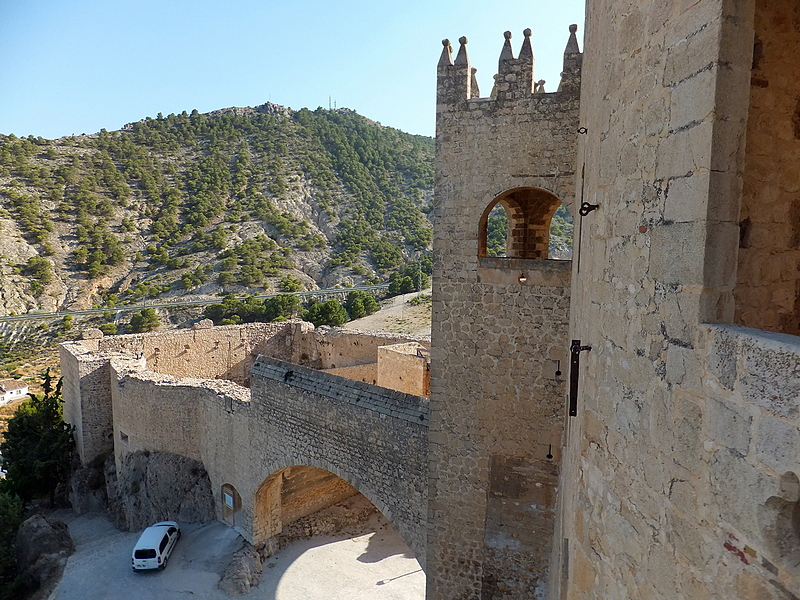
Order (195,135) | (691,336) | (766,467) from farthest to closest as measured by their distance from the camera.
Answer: (195,135), (691,336), (766,467)

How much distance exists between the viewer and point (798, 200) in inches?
86.1

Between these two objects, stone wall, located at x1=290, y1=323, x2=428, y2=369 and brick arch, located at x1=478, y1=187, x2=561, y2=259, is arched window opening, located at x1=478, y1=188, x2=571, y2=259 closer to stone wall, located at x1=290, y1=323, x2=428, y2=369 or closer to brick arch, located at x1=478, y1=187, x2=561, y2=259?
brick arch, located at x1=478, y1=187, x2=561, y2=259

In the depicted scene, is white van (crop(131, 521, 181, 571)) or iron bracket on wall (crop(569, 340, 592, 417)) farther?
white van (crop(131, 521, 181, 571))

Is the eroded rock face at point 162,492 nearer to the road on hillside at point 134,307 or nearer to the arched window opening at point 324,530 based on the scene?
the arched window opening at point 324,530

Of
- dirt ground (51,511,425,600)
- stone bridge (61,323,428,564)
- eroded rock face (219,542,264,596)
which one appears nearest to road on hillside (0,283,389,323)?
stone bridge (61,323,428,564)

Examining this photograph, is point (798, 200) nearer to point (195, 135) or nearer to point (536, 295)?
point (536, 295)

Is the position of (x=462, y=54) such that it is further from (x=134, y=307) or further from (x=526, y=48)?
(x=134, y=307)

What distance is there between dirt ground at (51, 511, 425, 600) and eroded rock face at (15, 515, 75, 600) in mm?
273

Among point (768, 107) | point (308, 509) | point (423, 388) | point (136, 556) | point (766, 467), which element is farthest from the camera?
point (423, 388)

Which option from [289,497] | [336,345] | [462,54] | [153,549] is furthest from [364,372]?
[462,54]

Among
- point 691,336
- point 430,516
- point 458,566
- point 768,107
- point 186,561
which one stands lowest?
point 186,561

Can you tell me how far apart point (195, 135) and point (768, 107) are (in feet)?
197

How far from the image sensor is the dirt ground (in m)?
10.5

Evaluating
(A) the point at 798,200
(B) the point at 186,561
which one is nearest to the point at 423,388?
(B) the point at 186,561
